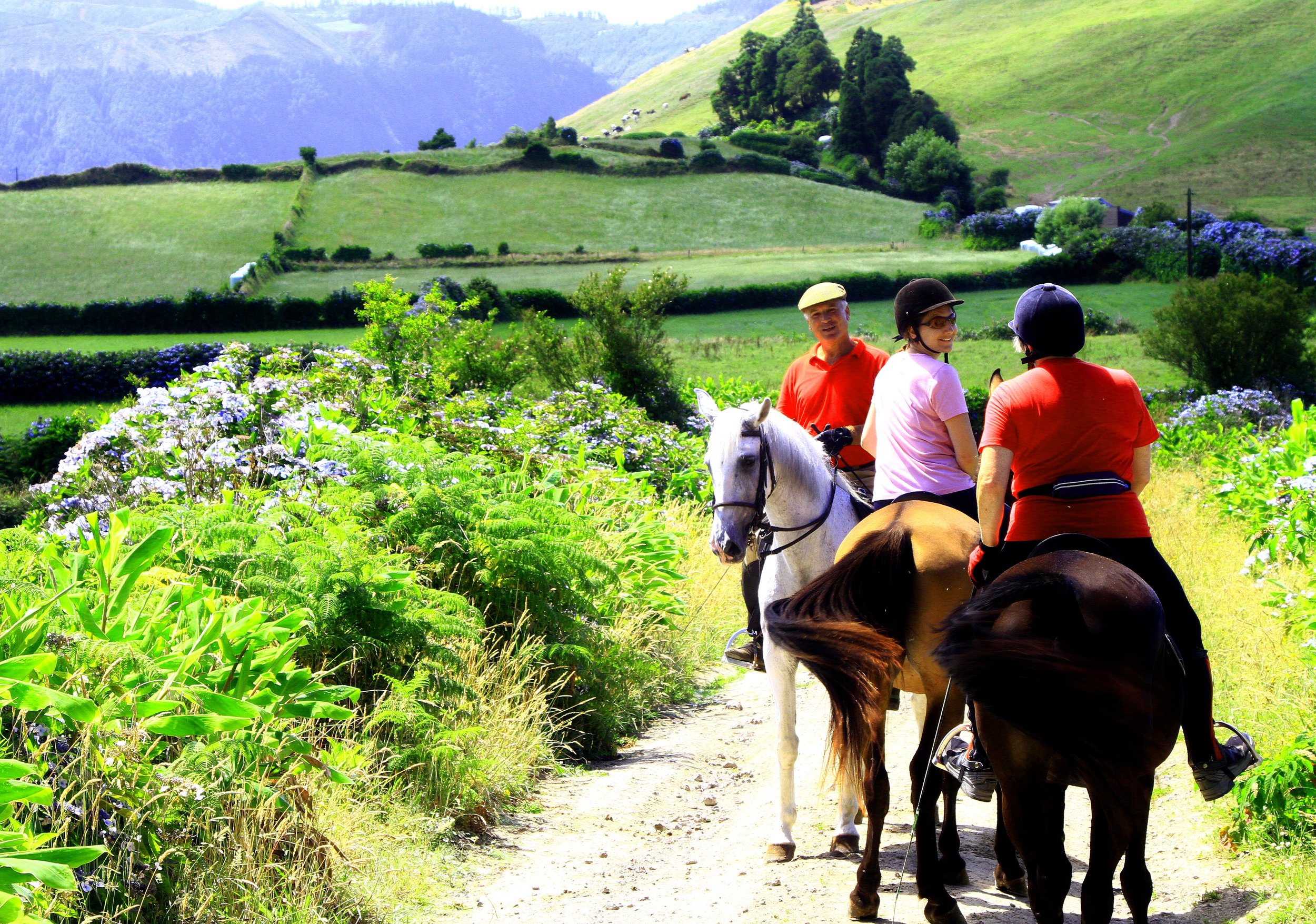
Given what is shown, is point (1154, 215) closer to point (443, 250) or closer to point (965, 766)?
point (443, 250)

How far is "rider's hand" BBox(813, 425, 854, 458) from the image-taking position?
240 inches

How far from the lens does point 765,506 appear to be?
18.3 ft

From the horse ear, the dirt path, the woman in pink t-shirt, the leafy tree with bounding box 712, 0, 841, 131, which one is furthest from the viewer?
the leafy tree with bounding box 712, 0, 841, 131

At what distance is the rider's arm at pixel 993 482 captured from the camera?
4191 millimetres

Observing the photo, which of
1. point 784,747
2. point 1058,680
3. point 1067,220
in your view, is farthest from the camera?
point 1067,220

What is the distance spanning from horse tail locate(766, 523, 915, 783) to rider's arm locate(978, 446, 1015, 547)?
55 cm

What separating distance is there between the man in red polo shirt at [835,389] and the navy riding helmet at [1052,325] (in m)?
2.06

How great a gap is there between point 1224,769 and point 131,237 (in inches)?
2480

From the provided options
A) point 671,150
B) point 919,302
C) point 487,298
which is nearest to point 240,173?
point 671,150

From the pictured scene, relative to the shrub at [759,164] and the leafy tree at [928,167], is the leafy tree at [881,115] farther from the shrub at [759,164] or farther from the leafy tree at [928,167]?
the shrub at [759,164]

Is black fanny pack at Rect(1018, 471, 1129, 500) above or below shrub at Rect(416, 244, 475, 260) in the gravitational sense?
below

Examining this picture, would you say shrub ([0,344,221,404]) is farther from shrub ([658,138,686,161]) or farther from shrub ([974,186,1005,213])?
shrub ([974,186,1005,213])

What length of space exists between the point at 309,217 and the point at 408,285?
14.6 m

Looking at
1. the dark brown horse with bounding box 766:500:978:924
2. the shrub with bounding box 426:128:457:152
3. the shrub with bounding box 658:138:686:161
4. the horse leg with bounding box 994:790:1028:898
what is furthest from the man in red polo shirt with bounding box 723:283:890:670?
the shrub with bounding box 426:128:457:152
